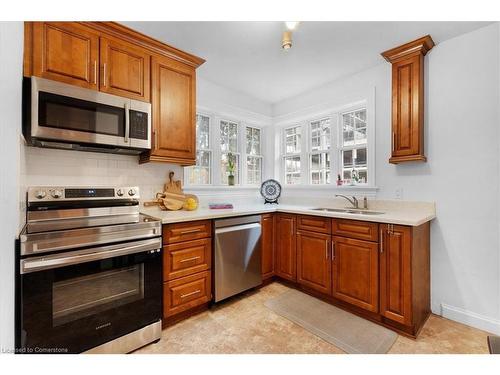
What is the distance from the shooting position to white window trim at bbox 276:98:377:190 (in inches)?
104

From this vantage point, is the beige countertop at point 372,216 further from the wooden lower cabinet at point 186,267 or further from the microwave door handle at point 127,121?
the microwave door handle at point 127,121

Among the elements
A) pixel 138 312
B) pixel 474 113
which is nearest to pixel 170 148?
pixel 138 312

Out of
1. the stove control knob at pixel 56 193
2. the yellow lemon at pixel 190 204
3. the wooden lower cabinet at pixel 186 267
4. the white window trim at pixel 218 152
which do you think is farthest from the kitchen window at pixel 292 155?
the stove control knob at pixel 56 193

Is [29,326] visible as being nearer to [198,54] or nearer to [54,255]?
[54,255]

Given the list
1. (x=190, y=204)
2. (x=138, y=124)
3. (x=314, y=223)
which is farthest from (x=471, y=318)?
(x=138, y=124)

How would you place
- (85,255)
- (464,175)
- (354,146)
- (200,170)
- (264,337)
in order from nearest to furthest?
(85,255) < (264,337) < (464,175) < (354,146) < (200,170)

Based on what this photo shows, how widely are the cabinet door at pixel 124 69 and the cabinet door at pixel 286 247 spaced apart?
1.87 meters

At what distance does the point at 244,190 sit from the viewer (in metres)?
3.41

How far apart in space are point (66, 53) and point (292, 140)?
2.83 meters

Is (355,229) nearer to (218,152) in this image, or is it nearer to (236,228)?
(236,228)

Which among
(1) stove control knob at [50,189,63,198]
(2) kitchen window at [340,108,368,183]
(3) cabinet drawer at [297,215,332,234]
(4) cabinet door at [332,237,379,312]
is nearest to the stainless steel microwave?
(1) stove control knob at [50,189,63,198]

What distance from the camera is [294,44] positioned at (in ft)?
7.16

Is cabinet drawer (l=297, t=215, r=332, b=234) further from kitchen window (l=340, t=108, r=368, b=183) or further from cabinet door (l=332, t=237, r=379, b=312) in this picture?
kitchen window (l=340, t=108, r=368, b=183)

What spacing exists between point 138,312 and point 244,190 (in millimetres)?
2064
